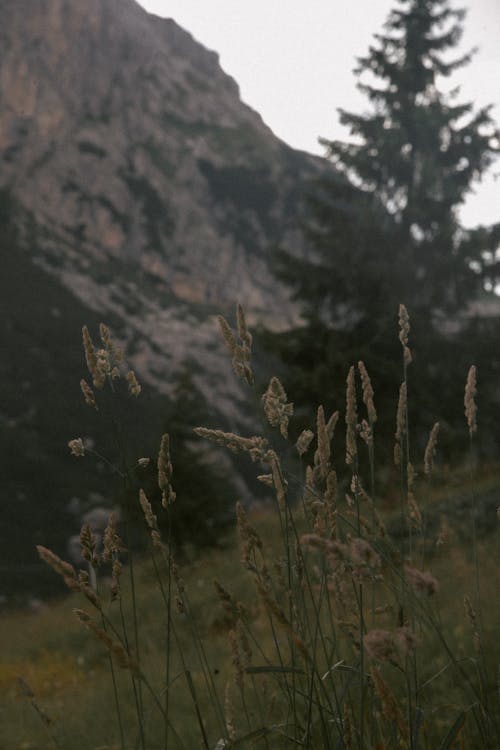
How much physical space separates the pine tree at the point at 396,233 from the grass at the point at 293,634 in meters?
4.55

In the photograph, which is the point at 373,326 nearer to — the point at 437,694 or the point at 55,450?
the point at 437,694

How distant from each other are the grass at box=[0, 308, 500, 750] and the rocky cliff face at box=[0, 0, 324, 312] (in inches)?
1807

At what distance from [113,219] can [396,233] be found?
49.3m

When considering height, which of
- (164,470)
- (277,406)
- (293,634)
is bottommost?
(293,634)

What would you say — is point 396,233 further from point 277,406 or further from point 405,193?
point 277,406

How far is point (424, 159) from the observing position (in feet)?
55.5

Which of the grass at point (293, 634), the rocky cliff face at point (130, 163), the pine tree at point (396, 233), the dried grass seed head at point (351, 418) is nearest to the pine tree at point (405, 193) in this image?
the pine tree at point (396, 233)

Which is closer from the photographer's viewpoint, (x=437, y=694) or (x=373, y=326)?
(x=437, y=694)

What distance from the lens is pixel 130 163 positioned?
66625 mm

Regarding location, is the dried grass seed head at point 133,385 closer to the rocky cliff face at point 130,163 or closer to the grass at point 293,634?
the grass at point 293,634

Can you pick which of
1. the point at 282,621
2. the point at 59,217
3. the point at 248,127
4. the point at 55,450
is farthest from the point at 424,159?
the point at 248,127

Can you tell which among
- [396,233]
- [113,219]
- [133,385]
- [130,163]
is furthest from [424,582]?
[130,163]

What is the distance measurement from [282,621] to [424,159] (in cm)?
1752

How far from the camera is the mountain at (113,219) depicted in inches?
1325
